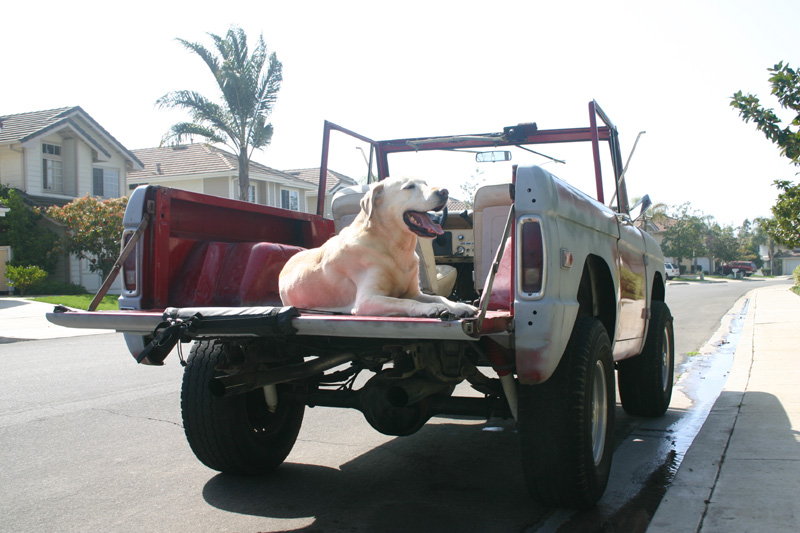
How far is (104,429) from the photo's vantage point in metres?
5.97

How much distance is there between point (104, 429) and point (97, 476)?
1412mm

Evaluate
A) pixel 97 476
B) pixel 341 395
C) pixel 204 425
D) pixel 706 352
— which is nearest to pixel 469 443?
pixel 341 395

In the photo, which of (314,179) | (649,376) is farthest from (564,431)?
(314,179)

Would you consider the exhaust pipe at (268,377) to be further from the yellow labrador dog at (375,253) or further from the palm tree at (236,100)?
the palm tree at (236,100)

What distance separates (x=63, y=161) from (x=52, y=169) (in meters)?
0.56

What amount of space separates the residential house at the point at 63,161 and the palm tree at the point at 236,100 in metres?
3.12

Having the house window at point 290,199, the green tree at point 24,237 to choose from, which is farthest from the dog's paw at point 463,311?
the house window at point 290,199

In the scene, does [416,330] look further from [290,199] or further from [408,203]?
[290,199]

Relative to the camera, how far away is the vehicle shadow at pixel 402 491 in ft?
12.4

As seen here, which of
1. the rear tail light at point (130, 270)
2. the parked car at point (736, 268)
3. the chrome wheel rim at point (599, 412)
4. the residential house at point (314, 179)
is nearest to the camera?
the chrome wheel rim at point (599, 412)

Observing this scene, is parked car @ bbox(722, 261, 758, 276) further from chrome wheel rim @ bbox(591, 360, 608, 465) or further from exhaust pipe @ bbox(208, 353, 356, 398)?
exhaust pipe @ bbox(208, 353, 356, 398)

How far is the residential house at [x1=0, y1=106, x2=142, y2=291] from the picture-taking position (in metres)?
26.0

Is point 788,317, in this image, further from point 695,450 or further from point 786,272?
point 786,272

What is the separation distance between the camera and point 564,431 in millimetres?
3432
